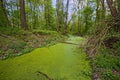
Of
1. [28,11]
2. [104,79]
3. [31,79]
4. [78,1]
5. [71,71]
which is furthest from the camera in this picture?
[78,1]

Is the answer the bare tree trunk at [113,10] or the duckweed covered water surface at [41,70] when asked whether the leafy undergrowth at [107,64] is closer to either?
the duckweed covered water surface at [41,70]

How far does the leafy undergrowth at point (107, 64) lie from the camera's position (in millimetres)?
3621

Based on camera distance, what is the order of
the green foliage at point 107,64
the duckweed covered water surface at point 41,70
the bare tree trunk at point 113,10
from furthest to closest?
the bare tree trunk at point 113,10 → the green foliage at point 107,64 → the duckweed covered water surface at point 41,70

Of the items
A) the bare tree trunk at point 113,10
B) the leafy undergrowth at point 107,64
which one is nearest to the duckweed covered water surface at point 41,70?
the leafy undergrowth at point 107,64

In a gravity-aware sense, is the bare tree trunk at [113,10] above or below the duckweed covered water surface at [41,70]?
above

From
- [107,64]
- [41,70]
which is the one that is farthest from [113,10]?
[41,70]

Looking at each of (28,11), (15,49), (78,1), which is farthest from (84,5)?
(15,49)

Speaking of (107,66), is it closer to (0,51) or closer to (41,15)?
(0,51)

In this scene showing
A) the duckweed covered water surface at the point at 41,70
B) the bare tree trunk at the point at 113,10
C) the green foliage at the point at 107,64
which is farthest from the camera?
the bare tree trunk at the point at 113,10

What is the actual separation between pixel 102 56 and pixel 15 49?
3.46 m

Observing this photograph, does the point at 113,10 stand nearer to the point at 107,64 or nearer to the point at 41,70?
the point at 107,64

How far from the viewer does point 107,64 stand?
4.19 metres

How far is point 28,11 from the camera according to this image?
18.0 m

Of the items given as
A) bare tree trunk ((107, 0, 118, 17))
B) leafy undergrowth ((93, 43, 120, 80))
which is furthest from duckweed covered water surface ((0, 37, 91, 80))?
bare tree trunk ((107, 0, 118, 17))
